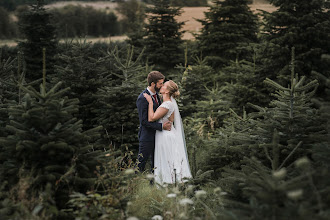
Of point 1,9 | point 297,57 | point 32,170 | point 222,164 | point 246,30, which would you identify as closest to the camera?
point 32,170

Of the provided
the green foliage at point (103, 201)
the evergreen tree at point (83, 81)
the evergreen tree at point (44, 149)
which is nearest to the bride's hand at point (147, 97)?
the green foliage at point (103, 201)

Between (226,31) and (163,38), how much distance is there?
342cm

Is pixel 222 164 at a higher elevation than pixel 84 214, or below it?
below

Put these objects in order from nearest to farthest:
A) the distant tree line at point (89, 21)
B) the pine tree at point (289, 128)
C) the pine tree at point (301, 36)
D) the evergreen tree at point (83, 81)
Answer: the pine tree at point (289, 128)
the pine tree at point (301, 36)
the evergreen tree at point (83, 81)
the distant tree line at point (89, 21)

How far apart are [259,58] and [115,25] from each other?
41827 mm

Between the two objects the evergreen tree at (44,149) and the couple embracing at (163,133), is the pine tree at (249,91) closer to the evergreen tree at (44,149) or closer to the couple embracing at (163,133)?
the couple embracing at (163,133)

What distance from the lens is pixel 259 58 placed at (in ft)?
30.6

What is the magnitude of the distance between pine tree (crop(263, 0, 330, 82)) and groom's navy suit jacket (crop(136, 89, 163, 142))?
12.9 feet

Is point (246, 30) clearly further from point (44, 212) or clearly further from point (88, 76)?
point (44, 212)

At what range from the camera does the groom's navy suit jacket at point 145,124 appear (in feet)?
19.6

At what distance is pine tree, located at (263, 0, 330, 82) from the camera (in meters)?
8.33

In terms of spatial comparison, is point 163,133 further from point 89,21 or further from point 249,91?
point 89,21

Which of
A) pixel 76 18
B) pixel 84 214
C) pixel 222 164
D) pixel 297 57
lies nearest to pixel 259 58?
pixel 297 57

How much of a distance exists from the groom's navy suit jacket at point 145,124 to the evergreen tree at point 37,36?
8.36 metres
